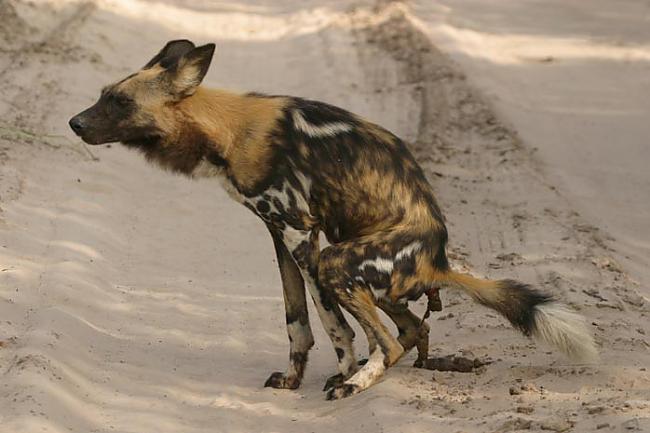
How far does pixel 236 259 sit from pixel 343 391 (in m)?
2.60

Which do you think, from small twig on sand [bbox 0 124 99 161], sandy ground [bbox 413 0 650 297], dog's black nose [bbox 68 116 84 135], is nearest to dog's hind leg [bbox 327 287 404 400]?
dog's black nose [bbox 68 116 84 135]

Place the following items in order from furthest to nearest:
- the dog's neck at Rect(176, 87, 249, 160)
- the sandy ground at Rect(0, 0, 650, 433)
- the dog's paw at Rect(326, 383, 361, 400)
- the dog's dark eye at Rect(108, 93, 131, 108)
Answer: the dog's dark eye at Rect(108, 93, 131, 108), the dog's neck at Rect(176, 87, 249, 160), the dog's paw at Rect(326, 383, 361, 400), the sandy ground at Rect(0, 0, 650, 433)

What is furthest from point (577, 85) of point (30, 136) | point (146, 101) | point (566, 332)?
point (146, 101)

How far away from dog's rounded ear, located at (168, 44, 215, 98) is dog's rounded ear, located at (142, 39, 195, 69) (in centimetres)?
4

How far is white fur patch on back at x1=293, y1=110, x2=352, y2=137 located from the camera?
5293mm

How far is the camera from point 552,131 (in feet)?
32.9

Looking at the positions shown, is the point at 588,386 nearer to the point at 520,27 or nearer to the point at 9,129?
the point at 9,129

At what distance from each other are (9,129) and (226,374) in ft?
12.5

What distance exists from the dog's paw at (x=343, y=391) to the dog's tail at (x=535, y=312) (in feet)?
2.07

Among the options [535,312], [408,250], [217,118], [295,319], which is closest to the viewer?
[535,312]

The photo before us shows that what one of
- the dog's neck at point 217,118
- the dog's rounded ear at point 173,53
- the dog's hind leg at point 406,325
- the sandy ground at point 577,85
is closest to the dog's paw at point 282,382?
the dog's hind leg at point 406,325

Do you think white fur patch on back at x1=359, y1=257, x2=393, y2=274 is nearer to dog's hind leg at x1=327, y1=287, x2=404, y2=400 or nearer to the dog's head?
dog's hind leg at x1=327, y1=287, x2=404, y2=400

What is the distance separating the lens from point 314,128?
17.4ft

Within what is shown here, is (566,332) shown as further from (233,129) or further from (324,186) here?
(233,129)
